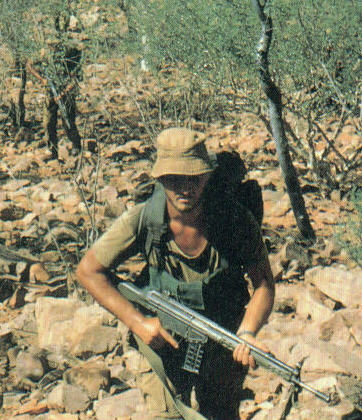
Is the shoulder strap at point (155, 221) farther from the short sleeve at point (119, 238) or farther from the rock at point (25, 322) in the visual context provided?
the rock at point (25, 322)

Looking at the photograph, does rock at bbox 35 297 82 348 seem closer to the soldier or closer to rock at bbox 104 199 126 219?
the soldier

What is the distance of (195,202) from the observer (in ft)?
8.96

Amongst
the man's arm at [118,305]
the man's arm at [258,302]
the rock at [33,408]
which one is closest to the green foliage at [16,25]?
the rock at [33,408]

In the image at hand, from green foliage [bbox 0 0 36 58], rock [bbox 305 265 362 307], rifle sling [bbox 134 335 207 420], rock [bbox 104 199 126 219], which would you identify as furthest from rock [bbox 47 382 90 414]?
green foliage [bbox 0 0 36 58]

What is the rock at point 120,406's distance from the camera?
3674 mm

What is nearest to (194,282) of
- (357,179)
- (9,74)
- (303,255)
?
(303,255)

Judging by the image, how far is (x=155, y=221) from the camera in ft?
9.00

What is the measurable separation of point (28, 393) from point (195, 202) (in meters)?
2.09

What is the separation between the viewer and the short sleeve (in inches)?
109

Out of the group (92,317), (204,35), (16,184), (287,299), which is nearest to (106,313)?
(92,317)

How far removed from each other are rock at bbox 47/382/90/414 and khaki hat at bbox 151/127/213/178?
178 centimetres

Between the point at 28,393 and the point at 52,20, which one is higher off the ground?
the point at 52,20

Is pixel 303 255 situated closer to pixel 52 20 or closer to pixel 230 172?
pixel 230 172

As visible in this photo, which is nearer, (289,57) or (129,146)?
(289,57)
